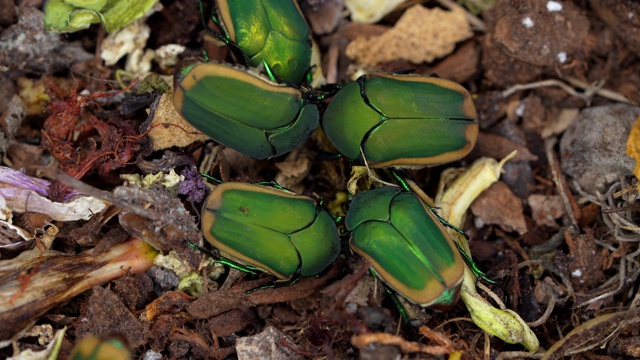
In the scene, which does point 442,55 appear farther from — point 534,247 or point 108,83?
point 108,83

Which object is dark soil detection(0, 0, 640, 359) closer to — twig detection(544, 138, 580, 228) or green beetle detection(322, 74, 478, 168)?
twig detection(544, 138, 580, 228)

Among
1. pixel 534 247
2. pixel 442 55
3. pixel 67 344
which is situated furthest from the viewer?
pixel 442 55

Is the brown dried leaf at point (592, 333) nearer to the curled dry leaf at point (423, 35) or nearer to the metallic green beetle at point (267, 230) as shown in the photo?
the metallic green beetle at point (267, 230)

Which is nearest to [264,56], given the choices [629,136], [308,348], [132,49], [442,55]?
[132,49]

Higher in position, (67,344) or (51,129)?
(51,129)

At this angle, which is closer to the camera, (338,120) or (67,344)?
(67,344)

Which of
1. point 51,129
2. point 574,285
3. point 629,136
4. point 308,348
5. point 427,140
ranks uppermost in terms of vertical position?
point 51,129

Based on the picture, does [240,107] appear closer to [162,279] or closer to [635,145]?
[162,279]

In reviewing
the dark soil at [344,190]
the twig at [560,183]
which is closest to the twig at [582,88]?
the dark soil at [344,190]
